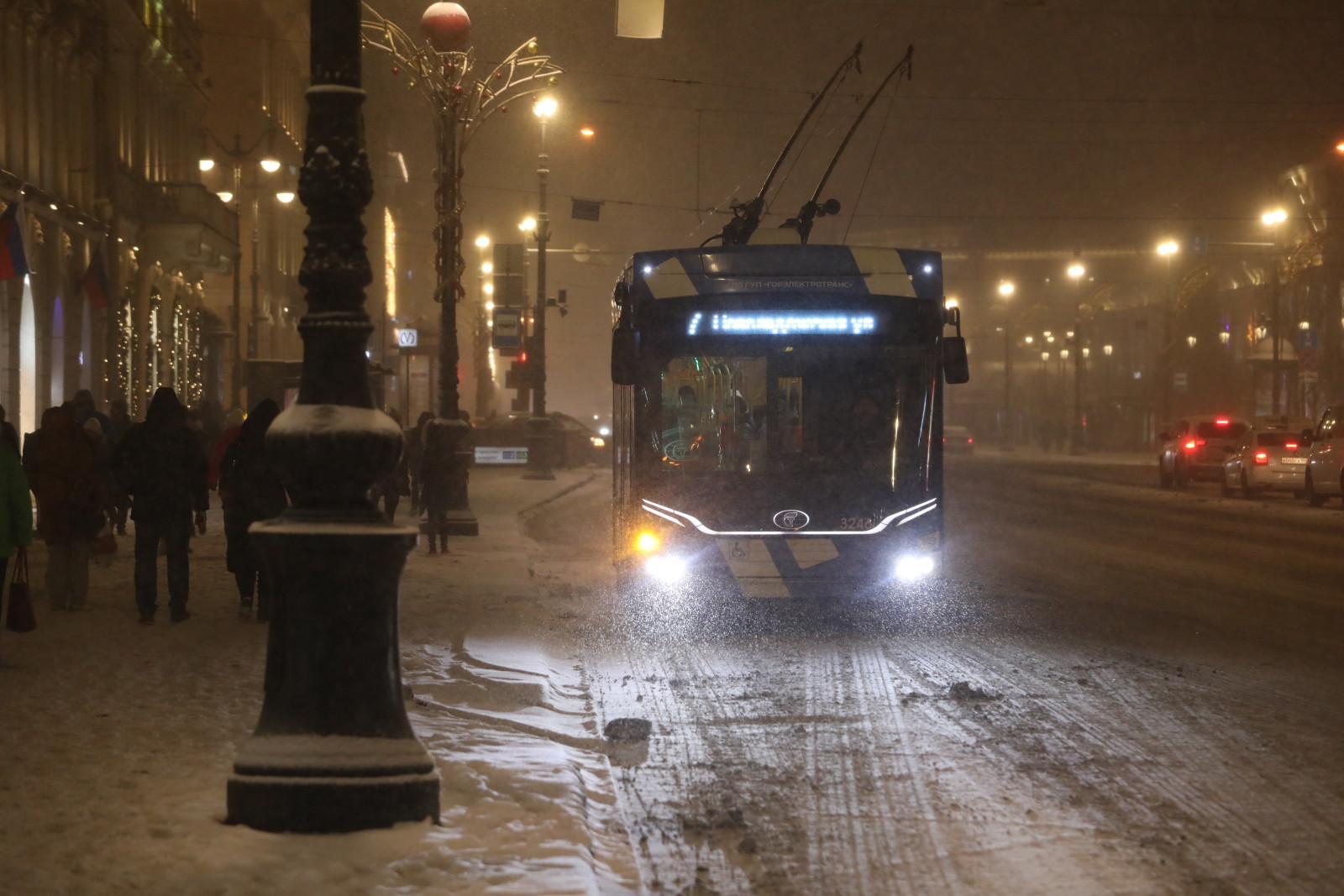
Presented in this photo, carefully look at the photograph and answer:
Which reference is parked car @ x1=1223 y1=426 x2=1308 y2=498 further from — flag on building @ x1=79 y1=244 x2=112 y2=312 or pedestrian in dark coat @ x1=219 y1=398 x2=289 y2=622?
pedestrian in dark coat @ x1=219 y1=398 x2=289 y2=622

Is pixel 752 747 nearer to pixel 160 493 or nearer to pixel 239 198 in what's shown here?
pixel 160 493

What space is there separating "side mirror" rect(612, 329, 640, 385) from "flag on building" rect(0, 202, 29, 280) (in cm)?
1698

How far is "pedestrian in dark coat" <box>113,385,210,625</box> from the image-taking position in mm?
11562

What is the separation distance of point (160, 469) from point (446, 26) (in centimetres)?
838

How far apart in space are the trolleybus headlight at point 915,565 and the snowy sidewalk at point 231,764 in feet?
8.90

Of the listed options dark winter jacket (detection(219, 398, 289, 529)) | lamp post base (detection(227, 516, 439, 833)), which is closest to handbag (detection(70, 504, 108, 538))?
dark winter jacket (detection(219, 398, 289, 529))

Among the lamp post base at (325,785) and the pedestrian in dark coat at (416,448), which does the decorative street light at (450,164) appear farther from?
the lamp post base at (325,785)

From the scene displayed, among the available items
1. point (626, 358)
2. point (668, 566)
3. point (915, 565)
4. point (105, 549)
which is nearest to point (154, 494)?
point (626, 358)

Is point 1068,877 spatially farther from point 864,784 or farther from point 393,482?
point 393,482

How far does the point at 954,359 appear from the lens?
1228cm

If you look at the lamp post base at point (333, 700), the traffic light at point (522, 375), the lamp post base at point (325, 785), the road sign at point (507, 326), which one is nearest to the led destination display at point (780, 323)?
the lamp post base at point (333, 700)

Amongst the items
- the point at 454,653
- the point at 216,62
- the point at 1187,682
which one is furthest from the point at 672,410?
the point at 216,62

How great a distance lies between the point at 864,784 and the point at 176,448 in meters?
6.93

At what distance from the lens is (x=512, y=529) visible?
76.4ft
